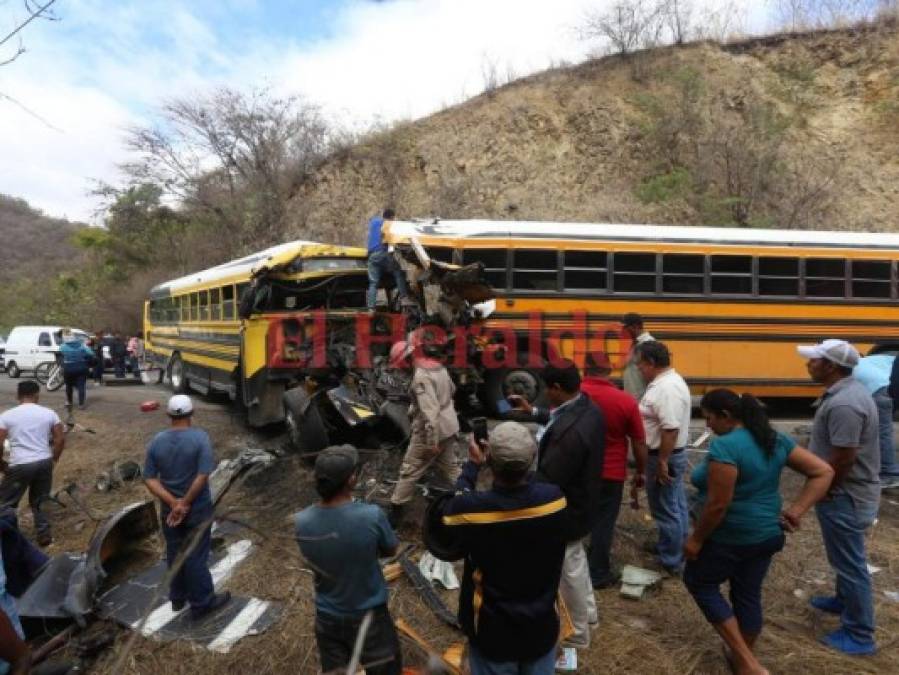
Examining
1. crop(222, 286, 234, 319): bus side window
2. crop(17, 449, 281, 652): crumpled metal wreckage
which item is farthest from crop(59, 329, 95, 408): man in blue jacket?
crop(17, 449, 281, 652): crumpled metal wreckage

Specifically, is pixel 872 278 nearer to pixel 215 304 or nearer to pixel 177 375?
pixel 215 304

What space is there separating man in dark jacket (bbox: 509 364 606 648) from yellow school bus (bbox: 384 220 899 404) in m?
5.27

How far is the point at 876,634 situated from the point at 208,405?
10.2 m

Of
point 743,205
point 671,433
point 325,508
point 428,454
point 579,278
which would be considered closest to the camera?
point 325,508

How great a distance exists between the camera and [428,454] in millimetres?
4641

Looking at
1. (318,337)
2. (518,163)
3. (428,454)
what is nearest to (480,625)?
(428,454)

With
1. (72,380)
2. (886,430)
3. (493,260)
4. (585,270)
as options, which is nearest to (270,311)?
(493,260)

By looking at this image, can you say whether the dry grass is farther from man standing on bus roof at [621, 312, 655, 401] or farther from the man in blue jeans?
man standing on bus roof at [621, 312, 655, 401]

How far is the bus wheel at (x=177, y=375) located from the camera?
42.7 ft

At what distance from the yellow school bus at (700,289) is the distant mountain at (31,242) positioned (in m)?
47.0

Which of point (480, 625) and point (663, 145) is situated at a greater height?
point (663, 145)

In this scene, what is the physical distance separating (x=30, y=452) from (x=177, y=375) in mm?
8234

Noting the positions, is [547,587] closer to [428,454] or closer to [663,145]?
[428,454]

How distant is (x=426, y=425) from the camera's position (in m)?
4.57
